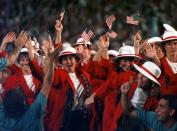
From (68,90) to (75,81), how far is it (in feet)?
0.34

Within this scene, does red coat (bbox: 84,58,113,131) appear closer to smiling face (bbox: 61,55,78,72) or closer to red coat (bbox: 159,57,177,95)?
smiling face (bbox: 61,55,78,72)

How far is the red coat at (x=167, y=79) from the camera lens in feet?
22.4

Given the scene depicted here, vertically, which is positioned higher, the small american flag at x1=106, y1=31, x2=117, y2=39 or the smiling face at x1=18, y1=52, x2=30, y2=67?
the small american flag at x1=106, y1=31, x2=117, y2=39

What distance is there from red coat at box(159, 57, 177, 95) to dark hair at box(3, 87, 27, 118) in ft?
4.65

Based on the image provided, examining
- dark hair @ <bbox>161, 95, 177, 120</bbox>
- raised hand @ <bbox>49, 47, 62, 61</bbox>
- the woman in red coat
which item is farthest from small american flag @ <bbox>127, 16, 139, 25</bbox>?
dark hair @ <bbox>161, 95, 177, 120</bbox>

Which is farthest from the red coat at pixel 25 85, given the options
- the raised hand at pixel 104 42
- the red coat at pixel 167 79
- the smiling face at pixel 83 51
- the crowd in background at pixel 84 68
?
the red coat at pixel 167 79

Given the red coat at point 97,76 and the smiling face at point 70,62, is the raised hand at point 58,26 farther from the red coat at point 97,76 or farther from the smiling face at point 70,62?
the red coat at point 97,76

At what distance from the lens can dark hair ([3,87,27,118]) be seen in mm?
7551

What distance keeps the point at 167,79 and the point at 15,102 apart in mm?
1549

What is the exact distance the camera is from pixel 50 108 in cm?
749

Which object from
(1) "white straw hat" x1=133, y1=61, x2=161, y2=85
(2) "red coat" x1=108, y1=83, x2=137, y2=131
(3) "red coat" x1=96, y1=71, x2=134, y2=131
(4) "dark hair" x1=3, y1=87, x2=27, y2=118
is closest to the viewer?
(1) "white straw hat" x1=133, y1=61, x2=161, y2=85

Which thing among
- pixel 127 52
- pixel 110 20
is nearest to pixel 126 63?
pixel 127 52

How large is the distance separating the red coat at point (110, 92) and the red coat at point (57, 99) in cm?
21

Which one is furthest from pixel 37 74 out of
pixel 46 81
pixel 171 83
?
pixel 171 83
